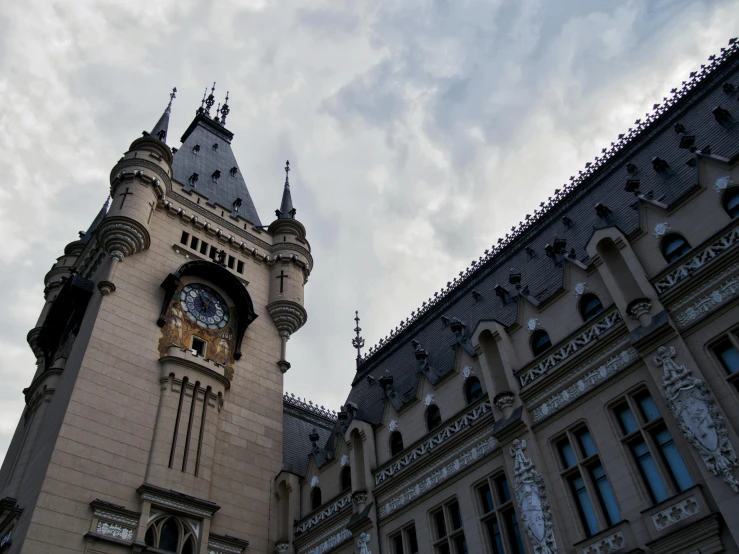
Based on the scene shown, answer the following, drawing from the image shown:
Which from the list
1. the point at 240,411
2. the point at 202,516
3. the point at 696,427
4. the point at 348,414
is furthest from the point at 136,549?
the point at 696,427

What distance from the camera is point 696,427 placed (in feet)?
53.4

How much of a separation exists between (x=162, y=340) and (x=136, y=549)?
9.75 meters

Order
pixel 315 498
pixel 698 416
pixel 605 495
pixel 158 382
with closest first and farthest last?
pixel 698 416, pixel 605 495, pixel 158 382, pixel 315 498

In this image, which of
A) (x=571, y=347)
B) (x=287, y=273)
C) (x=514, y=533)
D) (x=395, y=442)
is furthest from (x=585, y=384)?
(x=287, y=273)

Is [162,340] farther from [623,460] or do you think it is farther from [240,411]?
[623,460]

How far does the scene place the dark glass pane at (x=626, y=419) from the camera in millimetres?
18625

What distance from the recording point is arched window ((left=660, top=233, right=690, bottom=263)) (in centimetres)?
1977

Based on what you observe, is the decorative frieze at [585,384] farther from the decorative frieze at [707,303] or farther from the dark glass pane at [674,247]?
the dark glass pane at [674,247]

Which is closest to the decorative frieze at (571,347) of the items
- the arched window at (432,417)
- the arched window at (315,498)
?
the arched window at (432,417)

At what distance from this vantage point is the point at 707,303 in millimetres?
18047

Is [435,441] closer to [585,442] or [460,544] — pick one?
[460,544]

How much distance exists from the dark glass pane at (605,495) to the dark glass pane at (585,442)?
19.4 inches

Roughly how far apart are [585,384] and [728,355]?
427 cm

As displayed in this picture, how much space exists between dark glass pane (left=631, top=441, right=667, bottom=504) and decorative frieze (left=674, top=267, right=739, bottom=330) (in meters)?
3.53
